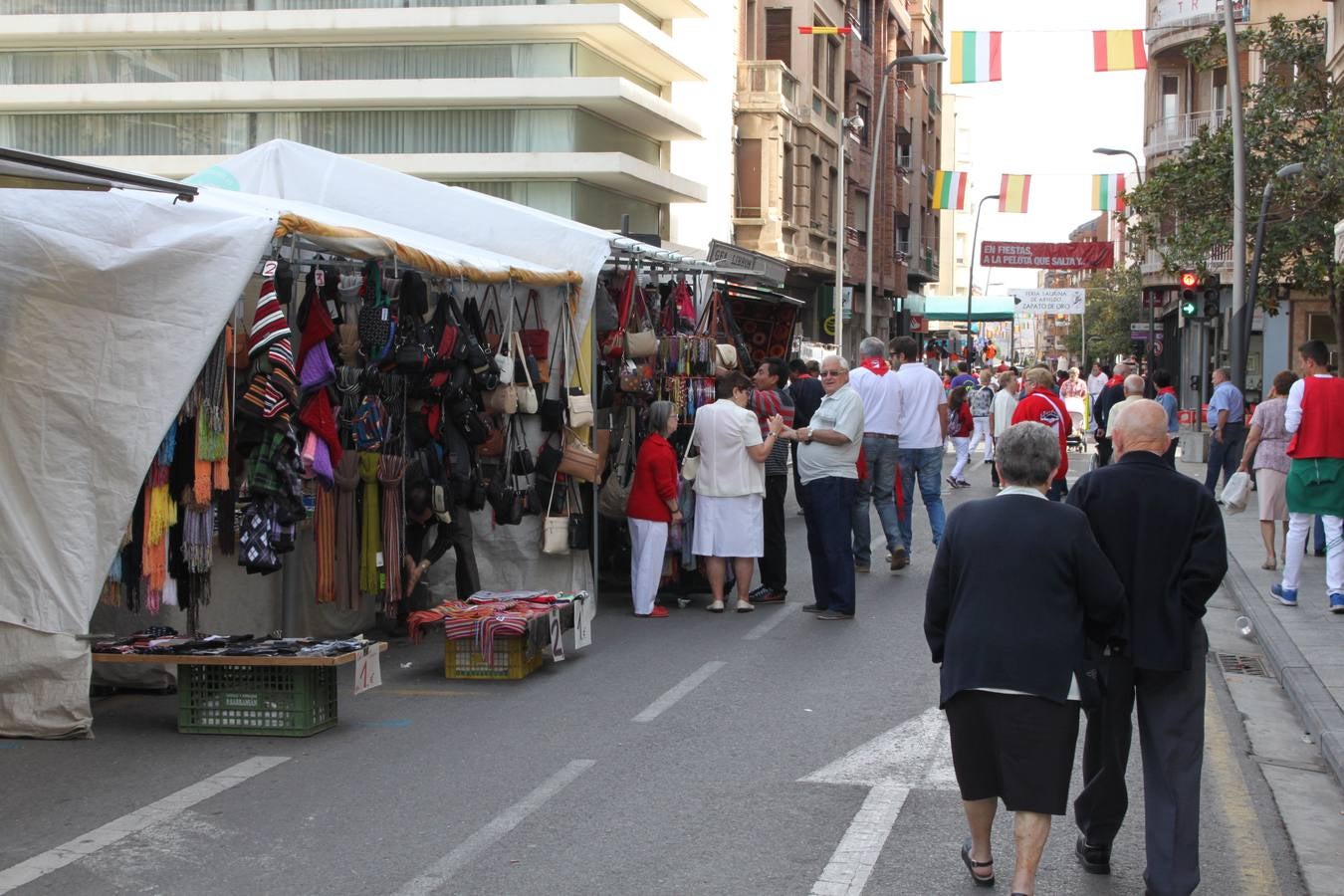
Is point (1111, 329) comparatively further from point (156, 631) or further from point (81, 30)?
point (156, 631)

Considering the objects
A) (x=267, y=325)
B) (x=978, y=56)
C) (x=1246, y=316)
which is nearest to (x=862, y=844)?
(x=267, y=325)

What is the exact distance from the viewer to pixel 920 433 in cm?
1473

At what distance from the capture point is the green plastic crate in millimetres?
7883

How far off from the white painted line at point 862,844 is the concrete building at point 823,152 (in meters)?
30.9

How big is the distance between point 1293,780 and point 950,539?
3.20 m

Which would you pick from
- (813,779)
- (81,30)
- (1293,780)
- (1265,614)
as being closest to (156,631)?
(813,779)

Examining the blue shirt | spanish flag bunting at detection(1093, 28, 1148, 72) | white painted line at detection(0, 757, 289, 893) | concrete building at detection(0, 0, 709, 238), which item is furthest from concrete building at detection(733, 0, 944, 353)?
white painted line at detection(0, 757, 289, 893)

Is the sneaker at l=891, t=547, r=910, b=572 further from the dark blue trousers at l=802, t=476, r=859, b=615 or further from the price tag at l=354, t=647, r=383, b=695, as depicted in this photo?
the price tag at l=354, t=647, r=383, b=695

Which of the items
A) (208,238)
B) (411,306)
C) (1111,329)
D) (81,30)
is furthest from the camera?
(1111,329)

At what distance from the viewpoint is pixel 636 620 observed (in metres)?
11.8

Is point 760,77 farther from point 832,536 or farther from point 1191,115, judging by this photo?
point 832,536

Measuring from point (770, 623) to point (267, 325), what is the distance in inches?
185

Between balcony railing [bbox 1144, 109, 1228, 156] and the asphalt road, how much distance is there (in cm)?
3980

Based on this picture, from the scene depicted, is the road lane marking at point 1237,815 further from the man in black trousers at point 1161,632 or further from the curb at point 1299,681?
the man in black trousers at point 1161,632
